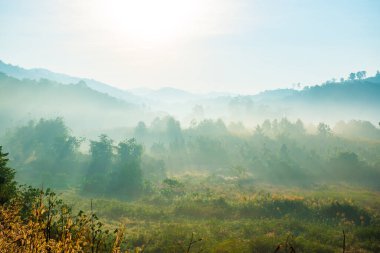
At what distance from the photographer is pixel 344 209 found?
36.2 m

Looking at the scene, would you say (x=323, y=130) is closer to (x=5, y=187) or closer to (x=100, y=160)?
(x=100, y=160)

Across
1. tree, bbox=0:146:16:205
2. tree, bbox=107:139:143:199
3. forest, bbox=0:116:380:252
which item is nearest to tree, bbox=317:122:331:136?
forest, bbox=0:116:380:252

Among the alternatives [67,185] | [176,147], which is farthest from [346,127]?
[67,185]

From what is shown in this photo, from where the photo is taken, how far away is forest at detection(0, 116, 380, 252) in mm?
9200

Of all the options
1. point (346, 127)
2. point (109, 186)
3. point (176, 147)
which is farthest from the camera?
point (346, 127)

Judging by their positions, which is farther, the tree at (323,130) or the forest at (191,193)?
the tree at (323,130)

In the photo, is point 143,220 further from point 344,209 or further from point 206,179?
point 206,179

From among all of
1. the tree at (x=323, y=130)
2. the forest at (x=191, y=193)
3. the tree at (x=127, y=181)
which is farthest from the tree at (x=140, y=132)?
the tree at (x=323, y=130)

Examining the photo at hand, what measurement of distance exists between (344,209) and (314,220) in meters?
5.24

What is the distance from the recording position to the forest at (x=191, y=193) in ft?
30.2

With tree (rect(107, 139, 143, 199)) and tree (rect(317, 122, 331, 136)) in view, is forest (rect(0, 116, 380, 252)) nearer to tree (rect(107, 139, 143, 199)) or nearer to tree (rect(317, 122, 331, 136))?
tree (rect(107, 139, 143, 199))

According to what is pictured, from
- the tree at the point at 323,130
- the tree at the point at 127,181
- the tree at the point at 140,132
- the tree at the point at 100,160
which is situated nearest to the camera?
the tree at the point at 127,181

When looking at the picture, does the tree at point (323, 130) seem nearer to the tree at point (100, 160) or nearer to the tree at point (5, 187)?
the tree at point (100, 160)

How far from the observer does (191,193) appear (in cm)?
4966
